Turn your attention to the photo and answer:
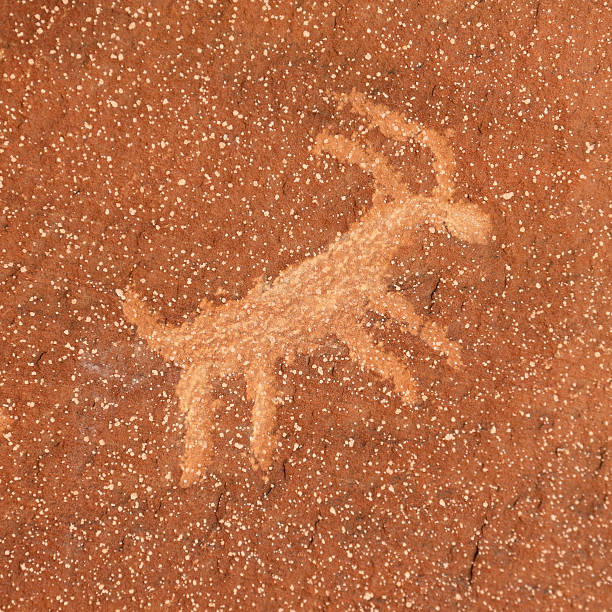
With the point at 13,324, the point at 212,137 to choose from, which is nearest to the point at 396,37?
the point at 212,137

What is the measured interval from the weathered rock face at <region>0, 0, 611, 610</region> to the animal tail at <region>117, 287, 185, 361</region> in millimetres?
30

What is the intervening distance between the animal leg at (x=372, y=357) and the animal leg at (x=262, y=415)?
41 centimetres

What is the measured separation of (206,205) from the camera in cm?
217

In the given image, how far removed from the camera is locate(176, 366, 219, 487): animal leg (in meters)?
2.20

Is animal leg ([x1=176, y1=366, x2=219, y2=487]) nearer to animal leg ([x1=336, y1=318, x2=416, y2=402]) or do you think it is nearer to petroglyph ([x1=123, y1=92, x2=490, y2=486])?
petroglyph ([x1=123, y1=92, x2=490, y2=486])

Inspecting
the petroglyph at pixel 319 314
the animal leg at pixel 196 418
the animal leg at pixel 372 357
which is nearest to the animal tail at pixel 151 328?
the petroglyph at pixel 319 314

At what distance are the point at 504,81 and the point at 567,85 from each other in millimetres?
302

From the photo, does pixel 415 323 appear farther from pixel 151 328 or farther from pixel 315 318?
pixel 151 328

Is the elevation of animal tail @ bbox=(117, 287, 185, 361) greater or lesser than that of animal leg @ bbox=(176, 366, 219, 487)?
greater

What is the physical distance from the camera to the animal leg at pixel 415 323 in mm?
2227

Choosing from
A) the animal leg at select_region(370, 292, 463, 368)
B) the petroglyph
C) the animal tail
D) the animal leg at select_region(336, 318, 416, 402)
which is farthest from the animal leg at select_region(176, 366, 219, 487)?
the animal leg at select_region(370, 292, 463, 368)

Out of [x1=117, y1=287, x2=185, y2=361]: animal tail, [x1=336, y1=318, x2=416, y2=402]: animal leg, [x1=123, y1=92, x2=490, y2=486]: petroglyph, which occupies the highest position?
[x1=117, y1=287, x2=185, y2=361]: animal tail

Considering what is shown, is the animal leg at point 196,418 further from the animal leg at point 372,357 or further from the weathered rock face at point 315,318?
the animal leg at point 372,357

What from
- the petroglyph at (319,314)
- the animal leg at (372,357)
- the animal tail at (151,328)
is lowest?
the animal leg at (372,357)
